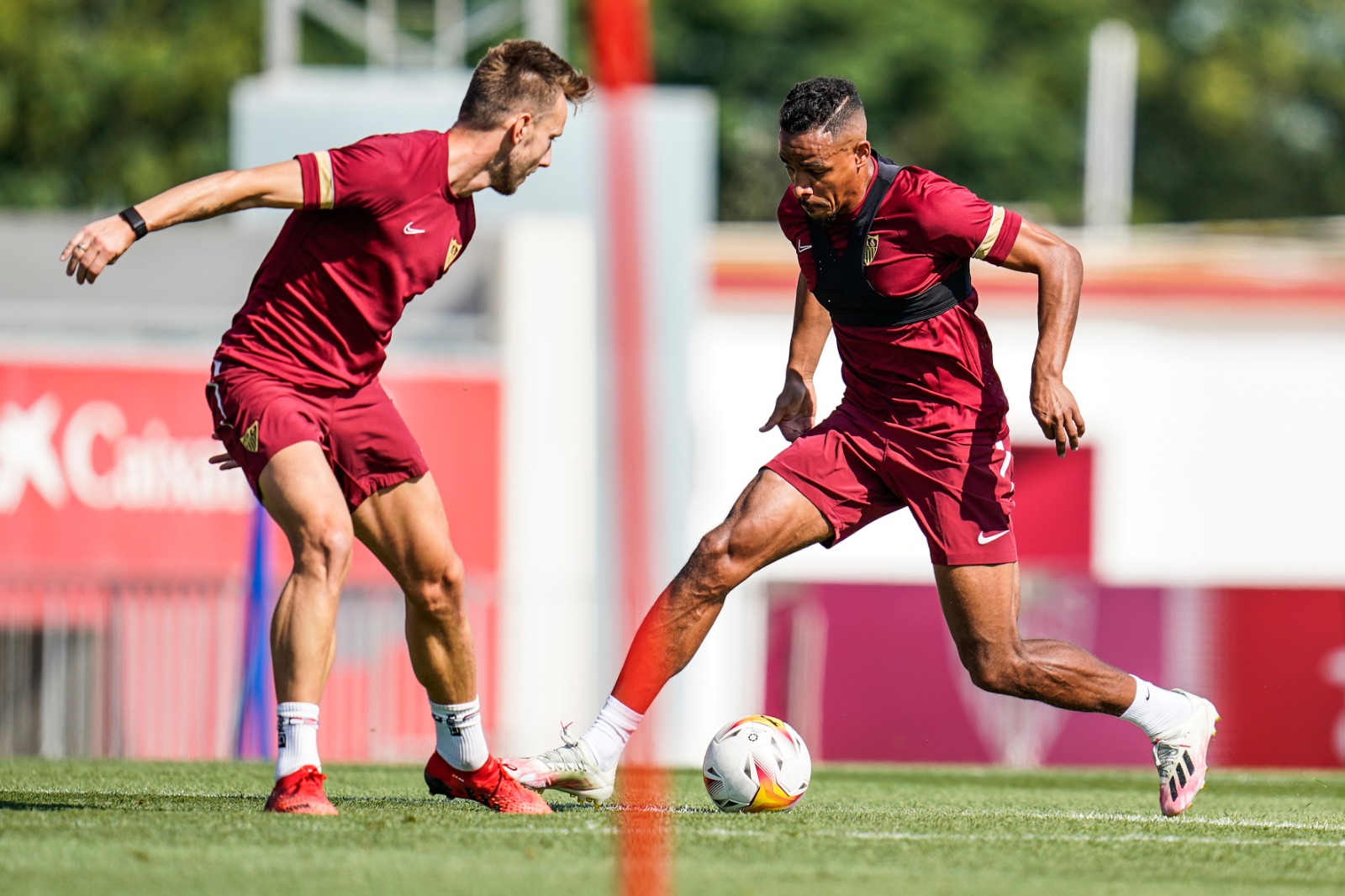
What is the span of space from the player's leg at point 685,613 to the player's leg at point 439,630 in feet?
0.39

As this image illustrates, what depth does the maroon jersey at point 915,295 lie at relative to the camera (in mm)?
6527

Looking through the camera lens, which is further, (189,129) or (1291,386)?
(189,129)

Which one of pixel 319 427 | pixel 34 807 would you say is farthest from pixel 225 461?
pixel 34 807

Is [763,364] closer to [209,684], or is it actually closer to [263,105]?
[263,105]

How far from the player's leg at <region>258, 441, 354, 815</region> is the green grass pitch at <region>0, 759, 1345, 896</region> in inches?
6.1

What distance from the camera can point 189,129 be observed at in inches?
1332

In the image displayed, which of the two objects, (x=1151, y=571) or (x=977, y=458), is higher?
(x=977, y=458)

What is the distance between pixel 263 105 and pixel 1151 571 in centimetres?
1291

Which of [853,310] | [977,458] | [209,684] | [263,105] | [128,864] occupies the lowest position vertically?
→ [209,684]

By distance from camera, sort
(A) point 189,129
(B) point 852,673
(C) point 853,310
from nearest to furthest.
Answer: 1. (C) point 853,310
2. (B) point 852,673
3. (A) point 189,129

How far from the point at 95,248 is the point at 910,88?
112 feet

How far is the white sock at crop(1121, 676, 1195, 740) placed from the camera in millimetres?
6887

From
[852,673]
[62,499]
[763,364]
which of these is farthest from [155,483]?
[763,364]

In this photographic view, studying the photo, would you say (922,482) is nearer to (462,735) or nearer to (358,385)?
(462,735)
